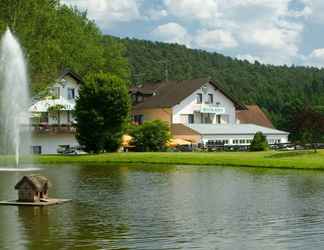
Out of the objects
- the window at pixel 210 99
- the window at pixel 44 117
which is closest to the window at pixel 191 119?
the window at pixel 210 99

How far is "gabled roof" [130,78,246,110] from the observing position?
306 feet

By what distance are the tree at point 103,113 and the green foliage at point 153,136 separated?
4.69m

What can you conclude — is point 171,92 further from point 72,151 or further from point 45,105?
point 72,151

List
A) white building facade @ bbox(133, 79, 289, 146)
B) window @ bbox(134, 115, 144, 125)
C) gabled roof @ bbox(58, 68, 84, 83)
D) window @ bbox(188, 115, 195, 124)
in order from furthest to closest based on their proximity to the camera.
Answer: window @ bbox(134, 115, 144, 125)
window @ bbox(188, 115, 195, 124)
white building facade @ bbox(133, 79, 289, 146)
gabled roof @ bbox(58, 68, 84, 83)

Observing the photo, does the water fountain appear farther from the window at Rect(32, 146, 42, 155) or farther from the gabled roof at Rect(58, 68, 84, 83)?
the gabled roof at Rect(58, 68, 84, 83)

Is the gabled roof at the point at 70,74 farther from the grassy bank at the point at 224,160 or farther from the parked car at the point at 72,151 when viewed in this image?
the grassy bank at the point at 224,160

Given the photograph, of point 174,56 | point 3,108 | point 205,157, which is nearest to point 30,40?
point 3,108

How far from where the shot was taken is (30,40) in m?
62.0

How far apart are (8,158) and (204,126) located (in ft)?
131

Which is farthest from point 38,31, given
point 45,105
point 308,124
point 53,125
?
point 308,124

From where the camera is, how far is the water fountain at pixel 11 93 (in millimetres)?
51875

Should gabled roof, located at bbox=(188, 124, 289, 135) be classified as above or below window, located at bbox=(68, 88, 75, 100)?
below

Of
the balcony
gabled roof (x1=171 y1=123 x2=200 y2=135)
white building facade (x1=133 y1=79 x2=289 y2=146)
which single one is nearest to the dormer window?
white building facade (x1=133 y1=79 x2=289 y2=146)

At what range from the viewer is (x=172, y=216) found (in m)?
22.5
